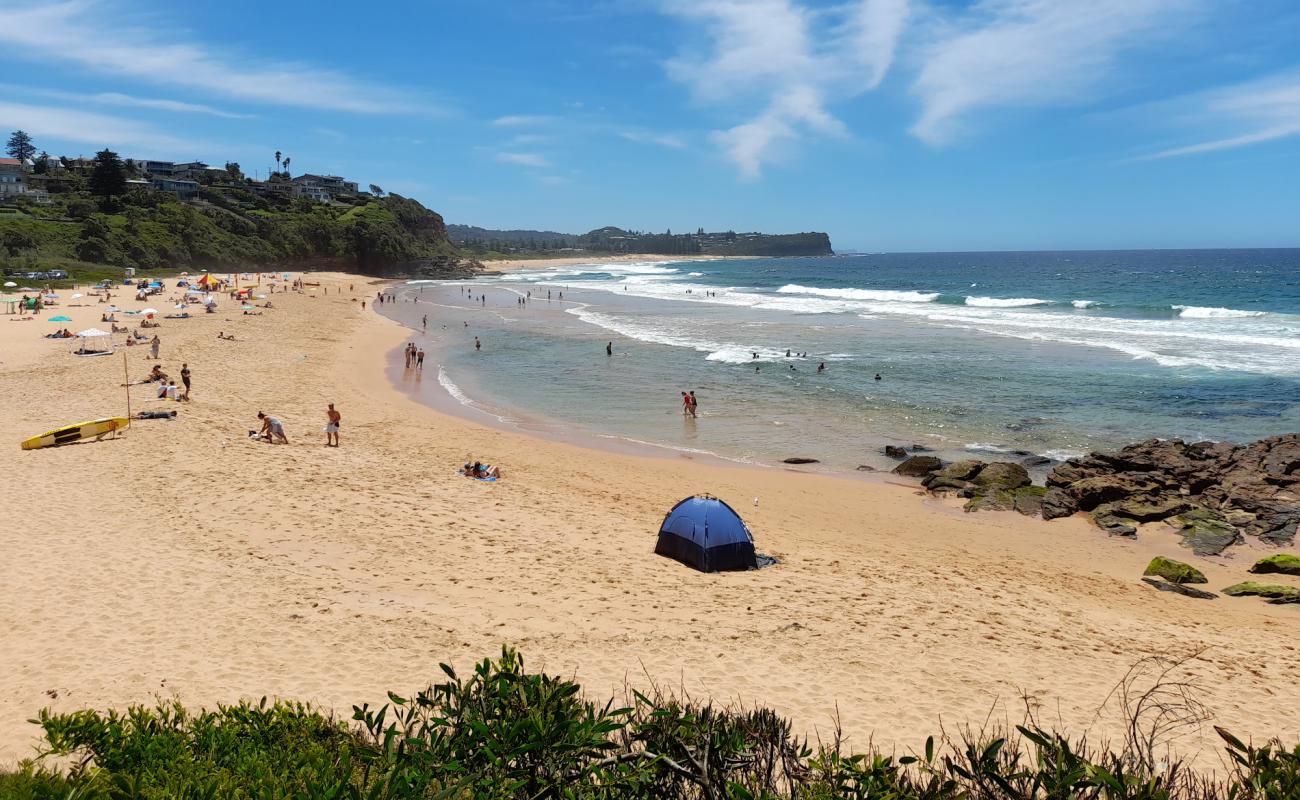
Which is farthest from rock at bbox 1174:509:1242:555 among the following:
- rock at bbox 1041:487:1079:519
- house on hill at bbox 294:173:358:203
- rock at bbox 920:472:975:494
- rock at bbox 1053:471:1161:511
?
house on hill at bbox 294:173:358:203

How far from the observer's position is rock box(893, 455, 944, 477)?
727 inches

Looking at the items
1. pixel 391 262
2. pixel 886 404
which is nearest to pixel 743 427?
pixel 886 404

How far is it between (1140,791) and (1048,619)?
23.8 ft

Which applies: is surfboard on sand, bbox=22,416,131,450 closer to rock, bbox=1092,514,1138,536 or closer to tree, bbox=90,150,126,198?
rock, bbox=1092,514,1138,536

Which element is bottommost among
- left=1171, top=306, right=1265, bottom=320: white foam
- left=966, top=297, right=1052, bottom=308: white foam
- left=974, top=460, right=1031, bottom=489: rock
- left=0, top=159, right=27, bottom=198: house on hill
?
left=974, top=460, right=1031, bottom=489: rock

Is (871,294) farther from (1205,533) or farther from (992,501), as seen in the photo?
(1205,533)

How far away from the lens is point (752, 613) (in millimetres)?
10023

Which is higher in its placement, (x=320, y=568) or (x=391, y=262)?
(x=391, y=262)

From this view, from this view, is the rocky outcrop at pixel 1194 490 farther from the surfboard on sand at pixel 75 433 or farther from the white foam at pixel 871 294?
the white foam at pixel 871 294

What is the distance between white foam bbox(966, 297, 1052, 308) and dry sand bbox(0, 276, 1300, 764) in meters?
51.6

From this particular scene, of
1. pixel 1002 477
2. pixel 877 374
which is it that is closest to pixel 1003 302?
pixel 877 374

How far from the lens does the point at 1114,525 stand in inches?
596

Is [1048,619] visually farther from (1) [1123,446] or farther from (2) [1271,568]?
(1) [1123,446]

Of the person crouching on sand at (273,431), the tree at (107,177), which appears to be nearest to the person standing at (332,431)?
the person crouching on sand at (273,431)
